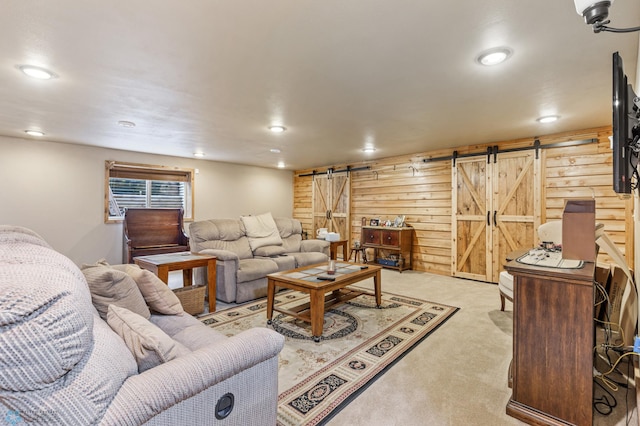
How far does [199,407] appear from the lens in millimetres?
1078

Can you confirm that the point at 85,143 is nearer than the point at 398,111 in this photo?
No

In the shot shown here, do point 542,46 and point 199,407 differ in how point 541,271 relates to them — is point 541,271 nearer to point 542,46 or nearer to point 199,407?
point 542,46

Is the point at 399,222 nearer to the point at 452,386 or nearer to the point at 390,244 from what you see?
the point at 390,244

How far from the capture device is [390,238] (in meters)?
5.80

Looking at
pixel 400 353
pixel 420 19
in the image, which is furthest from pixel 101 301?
pixel 420 19

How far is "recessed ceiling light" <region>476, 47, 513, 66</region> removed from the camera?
2.06m

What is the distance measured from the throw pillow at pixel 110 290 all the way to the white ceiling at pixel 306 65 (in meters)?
1.41

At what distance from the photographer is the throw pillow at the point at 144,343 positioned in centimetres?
114

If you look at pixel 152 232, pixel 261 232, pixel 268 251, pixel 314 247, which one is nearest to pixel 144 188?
pixel 152 232

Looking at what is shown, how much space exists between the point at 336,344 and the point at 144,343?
1.81 meters

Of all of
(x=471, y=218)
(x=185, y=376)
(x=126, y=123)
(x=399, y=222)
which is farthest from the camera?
(x=399, y=222)

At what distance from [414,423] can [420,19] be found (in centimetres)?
226

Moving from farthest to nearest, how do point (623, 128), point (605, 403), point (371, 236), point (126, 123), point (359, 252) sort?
1. point (359, 252)
2. point (371, 236)
3. point (126, 123)
4. point (605, 403)
5. point (623, 128)

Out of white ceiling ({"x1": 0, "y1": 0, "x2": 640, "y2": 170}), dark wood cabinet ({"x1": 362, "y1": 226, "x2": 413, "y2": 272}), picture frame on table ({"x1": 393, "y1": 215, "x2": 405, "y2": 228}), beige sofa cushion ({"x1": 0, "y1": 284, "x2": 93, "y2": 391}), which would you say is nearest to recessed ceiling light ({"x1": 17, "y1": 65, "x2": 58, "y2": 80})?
white ceiling ({"x1": 0, "y1": 0, "x2": 640, "y2": 170})
